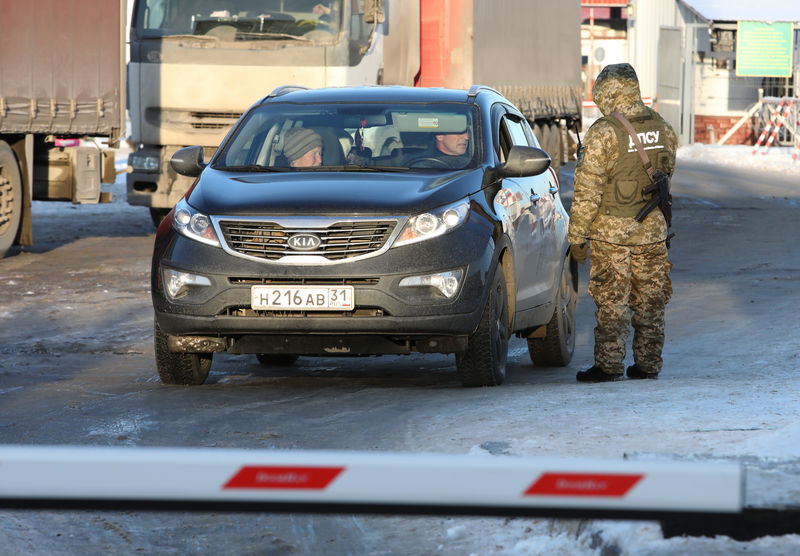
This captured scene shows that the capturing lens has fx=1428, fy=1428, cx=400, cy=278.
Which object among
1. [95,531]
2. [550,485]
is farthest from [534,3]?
[550,485]

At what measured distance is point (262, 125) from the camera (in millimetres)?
8438

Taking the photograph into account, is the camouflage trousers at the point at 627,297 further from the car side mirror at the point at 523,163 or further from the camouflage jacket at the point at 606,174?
the car side mirror at the point at 523,163

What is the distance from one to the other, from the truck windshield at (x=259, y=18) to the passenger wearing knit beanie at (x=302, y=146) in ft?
23.1

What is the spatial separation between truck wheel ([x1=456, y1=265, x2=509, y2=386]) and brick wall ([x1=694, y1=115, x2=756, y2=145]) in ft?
135

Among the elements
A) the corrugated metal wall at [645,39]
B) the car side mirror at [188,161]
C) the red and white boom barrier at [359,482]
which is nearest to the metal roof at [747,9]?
the corrugated metal wall at [645,39]

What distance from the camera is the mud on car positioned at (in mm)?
7113

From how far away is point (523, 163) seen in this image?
7848 millimetres

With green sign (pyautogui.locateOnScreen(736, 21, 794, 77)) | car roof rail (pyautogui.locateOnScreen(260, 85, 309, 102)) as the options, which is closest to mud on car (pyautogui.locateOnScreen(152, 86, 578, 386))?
car roof rail (pyautogui.locateOnScreen(260, 85, 309, 102))

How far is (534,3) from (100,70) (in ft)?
31.5

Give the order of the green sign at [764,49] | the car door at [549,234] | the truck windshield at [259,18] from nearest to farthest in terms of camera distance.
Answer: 1. the car door at [549,234]
2. the truck windshield at [259,18]
3. the green sign at [764,49]

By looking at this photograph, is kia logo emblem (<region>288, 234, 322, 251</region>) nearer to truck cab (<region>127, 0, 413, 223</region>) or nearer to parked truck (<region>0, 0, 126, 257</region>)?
truck cab (<region>127, 0, 413, 223</region>)

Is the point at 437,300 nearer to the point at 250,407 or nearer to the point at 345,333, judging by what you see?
the point at 345,333

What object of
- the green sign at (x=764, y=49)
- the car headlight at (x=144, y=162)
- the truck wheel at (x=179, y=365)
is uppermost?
the green sign at (x=764, y=49)

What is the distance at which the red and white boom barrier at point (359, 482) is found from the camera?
8.72 feet
